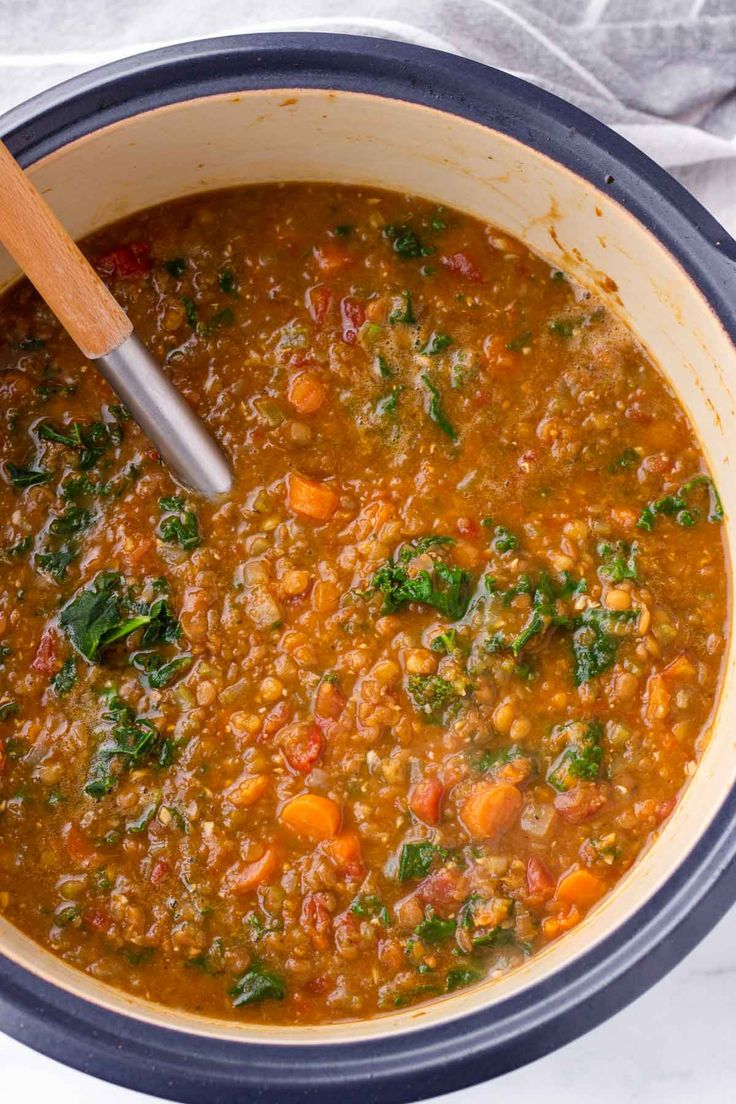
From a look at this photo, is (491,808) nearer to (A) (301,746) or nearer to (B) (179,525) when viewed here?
(A) (301,746)

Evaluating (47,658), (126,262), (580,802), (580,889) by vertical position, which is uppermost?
(126,262)

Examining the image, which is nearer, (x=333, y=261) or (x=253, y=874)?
(x=253, y=874)

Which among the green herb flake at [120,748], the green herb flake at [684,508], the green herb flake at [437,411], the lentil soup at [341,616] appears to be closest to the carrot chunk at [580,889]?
the lentil soup at [341,616]

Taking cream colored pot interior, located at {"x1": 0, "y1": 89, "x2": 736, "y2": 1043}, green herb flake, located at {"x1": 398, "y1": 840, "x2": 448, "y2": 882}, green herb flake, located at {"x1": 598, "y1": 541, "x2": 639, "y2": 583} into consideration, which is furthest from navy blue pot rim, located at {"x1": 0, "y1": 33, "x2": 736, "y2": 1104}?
green herb flake, located at {"x1": 598, "y1": 541, "x2": 639, "y2": 583}

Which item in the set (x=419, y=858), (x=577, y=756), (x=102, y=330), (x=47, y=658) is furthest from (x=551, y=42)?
(x=419, y=858)

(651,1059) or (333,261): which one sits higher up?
(333,261)

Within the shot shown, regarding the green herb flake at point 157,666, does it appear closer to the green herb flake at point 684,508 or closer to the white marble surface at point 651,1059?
the white marble surface at point 651,1059

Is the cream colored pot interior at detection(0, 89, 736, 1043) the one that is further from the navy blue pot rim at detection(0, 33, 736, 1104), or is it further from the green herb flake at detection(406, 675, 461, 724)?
the green herb flake at detection(406, 675, 461, 724)
